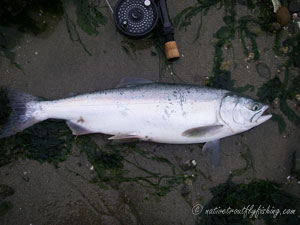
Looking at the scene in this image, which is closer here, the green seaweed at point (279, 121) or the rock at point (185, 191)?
the rock at point (185, 191)

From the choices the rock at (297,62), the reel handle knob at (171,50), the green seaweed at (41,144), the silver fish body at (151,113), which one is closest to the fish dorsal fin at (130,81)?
the silver fish body at (151,113)

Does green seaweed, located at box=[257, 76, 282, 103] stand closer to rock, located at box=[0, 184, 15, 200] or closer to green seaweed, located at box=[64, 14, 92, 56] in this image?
green seaweed, located at box=[64, 14, 92, 56]

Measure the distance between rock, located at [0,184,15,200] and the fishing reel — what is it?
8.79ft

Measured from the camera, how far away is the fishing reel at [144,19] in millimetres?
3109

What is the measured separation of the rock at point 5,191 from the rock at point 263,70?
162 inches

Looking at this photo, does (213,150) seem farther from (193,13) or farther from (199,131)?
(193,13)

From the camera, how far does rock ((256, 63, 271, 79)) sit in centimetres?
353

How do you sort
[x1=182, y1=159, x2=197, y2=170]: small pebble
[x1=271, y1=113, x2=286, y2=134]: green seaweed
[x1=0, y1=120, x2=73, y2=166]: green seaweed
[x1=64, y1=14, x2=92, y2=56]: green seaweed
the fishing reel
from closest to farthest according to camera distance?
[x1=0, y1=120, x2=73, y2=166]: green seaweed → the fishing reel → [x1=182, y1=159, x2=197, y2=170]: small pebble → [x1=64, y1=14, x2=92, y2=56]: green seaweed → [x1=271, y1=113, x2=286, y2=134]: green seaweed

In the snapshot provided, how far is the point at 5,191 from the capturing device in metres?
2.91

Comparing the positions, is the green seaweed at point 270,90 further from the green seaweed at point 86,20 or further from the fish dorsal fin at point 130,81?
the green seaweed at point 86,20

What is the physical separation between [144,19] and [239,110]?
1.89 meters

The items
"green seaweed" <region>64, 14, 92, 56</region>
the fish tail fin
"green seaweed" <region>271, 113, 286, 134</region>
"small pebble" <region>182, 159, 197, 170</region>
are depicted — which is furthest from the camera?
"green seaweed" <region>271, 113, 286, 134</region>

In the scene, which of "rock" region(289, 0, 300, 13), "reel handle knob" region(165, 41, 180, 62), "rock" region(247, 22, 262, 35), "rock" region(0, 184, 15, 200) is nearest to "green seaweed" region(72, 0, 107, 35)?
"reel handle knob" region(165, 41, 180, 62)

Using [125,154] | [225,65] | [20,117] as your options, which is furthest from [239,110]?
[20,117]
